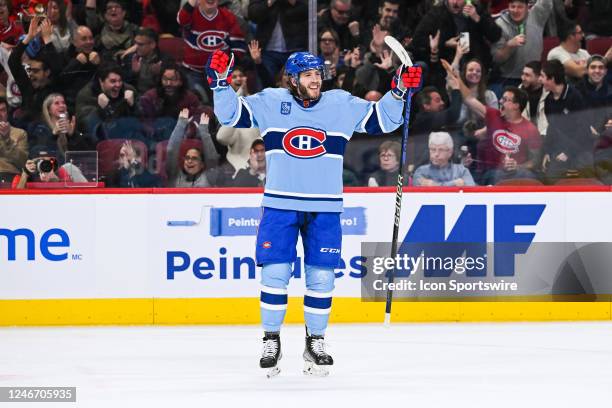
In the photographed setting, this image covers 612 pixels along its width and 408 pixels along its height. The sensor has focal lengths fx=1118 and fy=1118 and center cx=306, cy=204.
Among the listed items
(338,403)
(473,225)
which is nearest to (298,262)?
(473,225)

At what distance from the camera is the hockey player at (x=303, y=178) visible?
4.70 meters

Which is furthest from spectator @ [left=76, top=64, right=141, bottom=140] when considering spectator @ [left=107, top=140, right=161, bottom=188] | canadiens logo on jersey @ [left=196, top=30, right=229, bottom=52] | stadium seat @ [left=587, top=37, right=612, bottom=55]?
stadium seat @ [left=587, top=37, right=612, bottom=55]

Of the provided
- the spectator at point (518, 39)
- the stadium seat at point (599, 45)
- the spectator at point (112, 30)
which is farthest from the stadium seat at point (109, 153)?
the stadium seat at point (599, 45)

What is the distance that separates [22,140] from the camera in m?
7.30

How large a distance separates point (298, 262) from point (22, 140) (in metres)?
2.02

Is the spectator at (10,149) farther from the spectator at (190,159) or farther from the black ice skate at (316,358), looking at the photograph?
the black ice skate at (316,358)

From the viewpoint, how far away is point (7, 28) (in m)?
8.02

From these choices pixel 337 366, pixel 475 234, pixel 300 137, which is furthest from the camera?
pixel 475 234

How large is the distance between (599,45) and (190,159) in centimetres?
305

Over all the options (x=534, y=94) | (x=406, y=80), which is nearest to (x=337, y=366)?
(x=406, y=80)

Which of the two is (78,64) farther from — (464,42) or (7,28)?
(464,42)

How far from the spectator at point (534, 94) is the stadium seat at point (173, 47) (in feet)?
7.96

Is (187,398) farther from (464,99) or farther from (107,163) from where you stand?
(464,99)

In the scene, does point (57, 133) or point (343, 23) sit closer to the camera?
point (57, 133)
